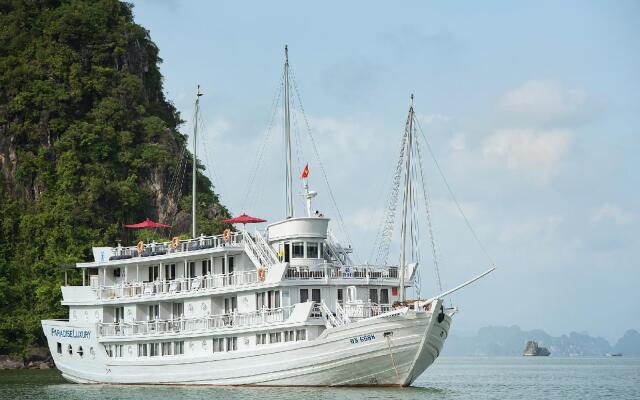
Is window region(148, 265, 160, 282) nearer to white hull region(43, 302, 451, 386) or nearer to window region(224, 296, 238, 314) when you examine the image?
window region(224, 296, 238, 314)

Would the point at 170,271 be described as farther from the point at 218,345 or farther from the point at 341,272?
the point at 341,272

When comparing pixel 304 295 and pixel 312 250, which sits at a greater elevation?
pixel 312 250

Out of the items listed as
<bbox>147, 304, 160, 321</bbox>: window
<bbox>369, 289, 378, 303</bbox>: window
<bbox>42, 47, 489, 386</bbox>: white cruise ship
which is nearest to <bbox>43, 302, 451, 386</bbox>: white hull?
<bbox>42, 47, 489, 386</bbox>: white cruise ship

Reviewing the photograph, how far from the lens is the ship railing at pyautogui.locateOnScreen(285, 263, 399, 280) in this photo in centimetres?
4244

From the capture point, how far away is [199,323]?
146ft

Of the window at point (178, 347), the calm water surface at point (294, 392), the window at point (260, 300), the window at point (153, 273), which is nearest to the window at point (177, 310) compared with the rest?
the window at point (178, 347)

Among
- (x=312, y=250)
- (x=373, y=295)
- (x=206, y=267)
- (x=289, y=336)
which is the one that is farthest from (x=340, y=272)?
(x=206, y=267)

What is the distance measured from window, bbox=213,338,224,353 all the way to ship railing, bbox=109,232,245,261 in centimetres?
398

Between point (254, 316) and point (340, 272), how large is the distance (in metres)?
3.94

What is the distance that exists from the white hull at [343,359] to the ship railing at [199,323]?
3.97 feet

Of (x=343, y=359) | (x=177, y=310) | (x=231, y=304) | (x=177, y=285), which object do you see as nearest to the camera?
(x=343, y=359)

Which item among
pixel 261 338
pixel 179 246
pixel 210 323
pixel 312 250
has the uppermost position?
pixel 179 246

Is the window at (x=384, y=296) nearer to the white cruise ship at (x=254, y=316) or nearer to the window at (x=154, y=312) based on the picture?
the white cruise ship at (x=254, y=316)

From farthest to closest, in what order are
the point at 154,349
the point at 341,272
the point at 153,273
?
the point at 153,273, the point at 154,349, the point at 341,272
